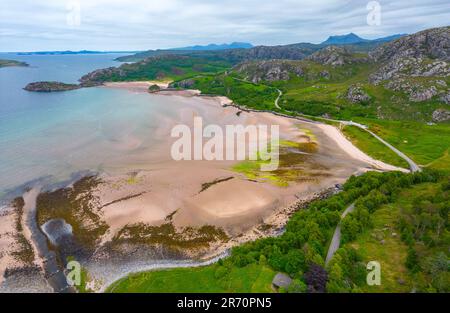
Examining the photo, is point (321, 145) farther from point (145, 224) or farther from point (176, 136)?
point (145, 224)

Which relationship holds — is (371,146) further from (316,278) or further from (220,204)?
(316,278)

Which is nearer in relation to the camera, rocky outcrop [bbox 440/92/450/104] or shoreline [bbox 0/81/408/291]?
shoreline [bbox 0/81/408/291]

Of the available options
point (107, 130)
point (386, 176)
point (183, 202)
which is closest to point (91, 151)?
point (107, 130)

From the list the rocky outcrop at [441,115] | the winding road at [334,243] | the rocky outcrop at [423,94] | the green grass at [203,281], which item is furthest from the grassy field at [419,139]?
the green grass at [203,281]

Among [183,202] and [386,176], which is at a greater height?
[386,176]

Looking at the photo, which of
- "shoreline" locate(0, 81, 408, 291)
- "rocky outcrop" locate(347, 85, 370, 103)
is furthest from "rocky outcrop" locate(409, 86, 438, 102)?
"shoreline" locate(0, 81, 408, 291)

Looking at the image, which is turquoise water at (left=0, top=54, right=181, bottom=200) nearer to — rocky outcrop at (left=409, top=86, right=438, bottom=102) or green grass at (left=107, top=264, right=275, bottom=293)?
green grass at (left=107, top=264, right=275, bottom=293)

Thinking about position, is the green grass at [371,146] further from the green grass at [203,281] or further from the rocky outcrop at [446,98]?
the green grass at [203,281]
